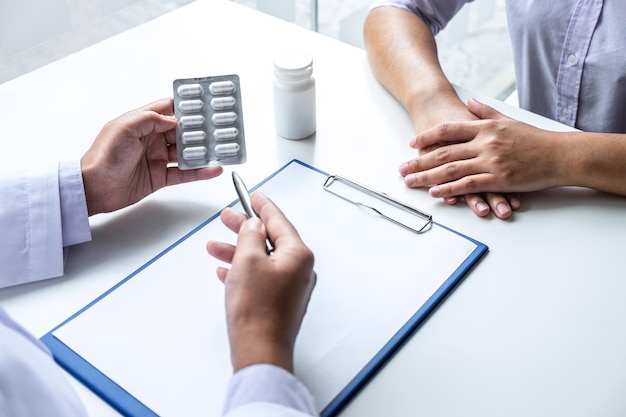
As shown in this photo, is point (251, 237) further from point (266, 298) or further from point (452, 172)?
point (452, 172)

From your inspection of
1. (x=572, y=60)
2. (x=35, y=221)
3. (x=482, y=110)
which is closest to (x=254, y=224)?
(x=35, y=221)

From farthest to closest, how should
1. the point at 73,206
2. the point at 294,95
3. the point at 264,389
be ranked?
the point at 294,95 < the point at 73,206 < the point at 264,389

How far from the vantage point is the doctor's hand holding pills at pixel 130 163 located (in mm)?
716

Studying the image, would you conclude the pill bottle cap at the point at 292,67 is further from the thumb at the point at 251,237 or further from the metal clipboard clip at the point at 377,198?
the thumb at the point at 251,237

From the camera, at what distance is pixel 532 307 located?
62 cm

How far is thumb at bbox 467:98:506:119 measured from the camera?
2.69 feet

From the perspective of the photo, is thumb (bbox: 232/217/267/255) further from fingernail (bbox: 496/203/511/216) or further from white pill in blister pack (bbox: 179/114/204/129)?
fingernail (bbox: 496/203/511/216)

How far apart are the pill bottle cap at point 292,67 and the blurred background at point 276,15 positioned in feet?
2.20

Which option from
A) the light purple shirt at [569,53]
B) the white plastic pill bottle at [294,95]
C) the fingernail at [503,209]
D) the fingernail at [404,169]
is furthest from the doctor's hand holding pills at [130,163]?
the light purple shirt at [569,53]

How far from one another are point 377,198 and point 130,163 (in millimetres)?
288

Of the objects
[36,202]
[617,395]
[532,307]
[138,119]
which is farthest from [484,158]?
[36,202]

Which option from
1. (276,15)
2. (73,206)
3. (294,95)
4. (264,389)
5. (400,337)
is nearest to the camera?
(264,389)

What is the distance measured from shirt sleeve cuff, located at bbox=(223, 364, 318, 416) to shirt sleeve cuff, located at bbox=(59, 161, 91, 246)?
0.30 meters

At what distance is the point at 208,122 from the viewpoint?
2.39 feet
